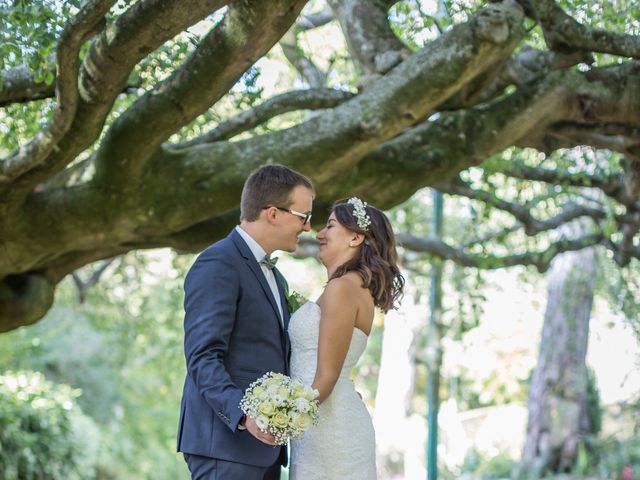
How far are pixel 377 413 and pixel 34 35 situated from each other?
1738 cm

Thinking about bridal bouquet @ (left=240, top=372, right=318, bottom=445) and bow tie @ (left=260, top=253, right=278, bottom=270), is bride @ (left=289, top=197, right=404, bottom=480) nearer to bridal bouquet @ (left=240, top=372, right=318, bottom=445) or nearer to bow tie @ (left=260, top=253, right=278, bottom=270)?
bow tie @ (left=260, top=253, right=278, bottom=270)

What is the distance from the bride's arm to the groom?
170mm

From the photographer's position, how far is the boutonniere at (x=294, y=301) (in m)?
5.16

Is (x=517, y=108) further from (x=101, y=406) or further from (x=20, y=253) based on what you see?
(x=101, y=406)

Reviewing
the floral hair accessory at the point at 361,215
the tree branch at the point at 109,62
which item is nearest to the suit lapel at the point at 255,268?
the floral hair accessory at the point at 361,215

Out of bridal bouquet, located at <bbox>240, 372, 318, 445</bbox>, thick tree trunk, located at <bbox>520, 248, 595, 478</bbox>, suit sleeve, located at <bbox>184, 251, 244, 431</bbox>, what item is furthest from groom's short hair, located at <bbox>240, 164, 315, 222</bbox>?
thick tree trunk, located at <bbox>520, 248, 595, 478</bbox>

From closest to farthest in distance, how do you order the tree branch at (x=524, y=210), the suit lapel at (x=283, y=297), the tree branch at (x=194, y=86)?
1. the suit lapel at (x=283, y=297)
2. the tree branch at (x=194, y=86)
3. the tree branch at (x=524, y=210)

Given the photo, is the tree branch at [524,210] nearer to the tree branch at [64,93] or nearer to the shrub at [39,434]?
the tree branch at [64,93]

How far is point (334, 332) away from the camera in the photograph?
4883 mm

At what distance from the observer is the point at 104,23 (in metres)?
5.93

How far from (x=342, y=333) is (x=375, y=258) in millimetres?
438

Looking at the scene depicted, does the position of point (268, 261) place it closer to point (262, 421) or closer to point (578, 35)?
point (262, 421)

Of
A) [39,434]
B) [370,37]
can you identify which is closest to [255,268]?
[370,37]

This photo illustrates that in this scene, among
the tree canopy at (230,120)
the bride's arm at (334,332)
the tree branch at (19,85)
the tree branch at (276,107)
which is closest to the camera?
the bride's arm at (334,332)
